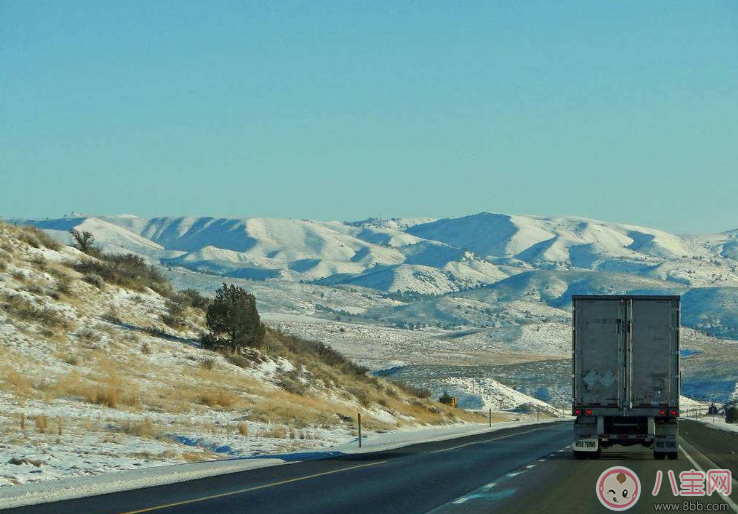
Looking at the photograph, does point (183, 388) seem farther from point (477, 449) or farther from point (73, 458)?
point (73, 458)

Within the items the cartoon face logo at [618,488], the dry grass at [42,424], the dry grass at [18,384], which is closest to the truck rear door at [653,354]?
the cartoon face logo at [618,488]

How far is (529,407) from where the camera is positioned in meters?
103

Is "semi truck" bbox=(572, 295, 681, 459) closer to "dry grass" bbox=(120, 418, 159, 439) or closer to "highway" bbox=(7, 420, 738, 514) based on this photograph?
"highway" bbox=(7, 420, 738, 514)

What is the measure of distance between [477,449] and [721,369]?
386 feet

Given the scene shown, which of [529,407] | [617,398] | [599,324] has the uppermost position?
[599,324]

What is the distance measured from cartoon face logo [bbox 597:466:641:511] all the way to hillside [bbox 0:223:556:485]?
33.9 feet

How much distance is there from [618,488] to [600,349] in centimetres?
670

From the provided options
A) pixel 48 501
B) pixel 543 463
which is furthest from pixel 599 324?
pixel 48 501

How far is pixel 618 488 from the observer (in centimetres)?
2120

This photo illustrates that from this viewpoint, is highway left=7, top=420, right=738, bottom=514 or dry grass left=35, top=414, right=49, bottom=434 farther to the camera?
dry grass left=35, top=414, right=49, bottom=434

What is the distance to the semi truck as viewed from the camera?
27250 millimetres

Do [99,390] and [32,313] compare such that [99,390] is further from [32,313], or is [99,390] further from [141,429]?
[32,313]

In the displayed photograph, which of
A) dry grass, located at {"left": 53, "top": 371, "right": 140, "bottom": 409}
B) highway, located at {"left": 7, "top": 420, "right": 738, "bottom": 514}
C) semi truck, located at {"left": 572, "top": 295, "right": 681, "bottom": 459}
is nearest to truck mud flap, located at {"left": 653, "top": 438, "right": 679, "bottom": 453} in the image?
semi truck, located at {"left": 572, "top": 295, "right": 681, "bottom": 459}

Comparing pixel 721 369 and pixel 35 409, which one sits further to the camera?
pixel 721 369
